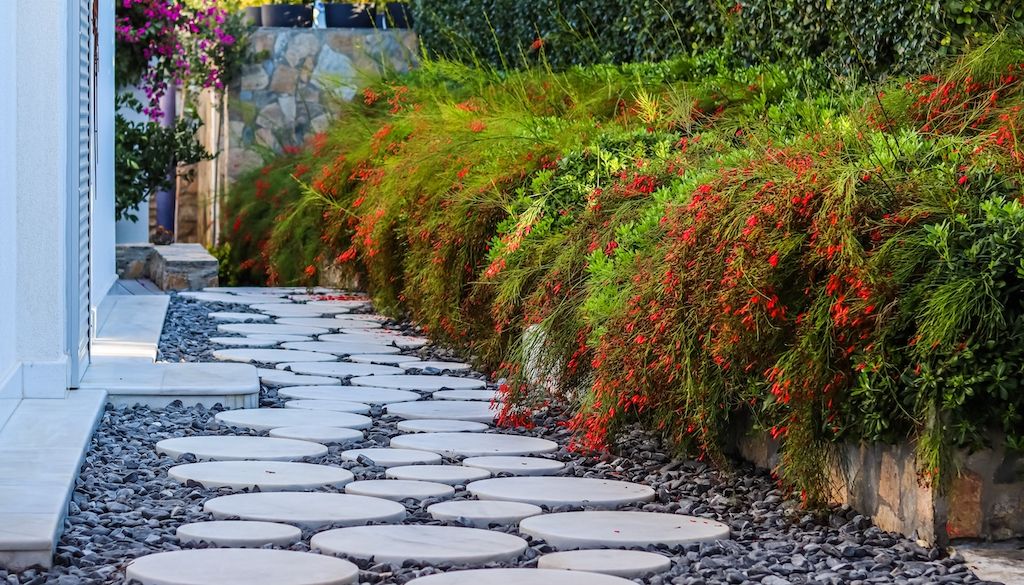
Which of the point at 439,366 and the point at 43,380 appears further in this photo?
the point at 439,366

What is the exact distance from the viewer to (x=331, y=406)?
171 inches

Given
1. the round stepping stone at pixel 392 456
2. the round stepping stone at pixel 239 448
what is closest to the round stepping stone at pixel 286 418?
the round stepping stone at pixel 239 448

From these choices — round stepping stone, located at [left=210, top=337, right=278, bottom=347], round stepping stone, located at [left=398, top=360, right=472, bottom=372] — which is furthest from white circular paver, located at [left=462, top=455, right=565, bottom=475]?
round stepping stone, located at [left=210, top=337, right=278, bottom=347]

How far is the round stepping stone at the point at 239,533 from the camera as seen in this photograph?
265 centimetres

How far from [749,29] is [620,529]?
3.64 metres

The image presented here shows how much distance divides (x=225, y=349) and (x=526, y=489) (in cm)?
270

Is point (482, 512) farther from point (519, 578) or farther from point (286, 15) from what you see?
point (286, 15)

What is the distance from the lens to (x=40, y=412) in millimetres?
3793

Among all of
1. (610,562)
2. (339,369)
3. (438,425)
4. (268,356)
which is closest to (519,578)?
(610,562)

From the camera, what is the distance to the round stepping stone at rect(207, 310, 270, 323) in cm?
664

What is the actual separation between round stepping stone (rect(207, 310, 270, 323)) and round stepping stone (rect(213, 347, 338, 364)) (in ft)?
3.50

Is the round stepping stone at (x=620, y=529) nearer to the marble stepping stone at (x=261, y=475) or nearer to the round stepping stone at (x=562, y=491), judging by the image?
the round stepping stone at (x=562, y=491)

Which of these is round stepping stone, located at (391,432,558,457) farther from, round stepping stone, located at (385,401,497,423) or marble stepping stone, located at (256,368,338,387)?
marble stepping stone, located at (256,368,338,387)

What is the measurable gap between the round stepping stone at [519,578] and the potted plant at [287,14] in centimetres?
909
